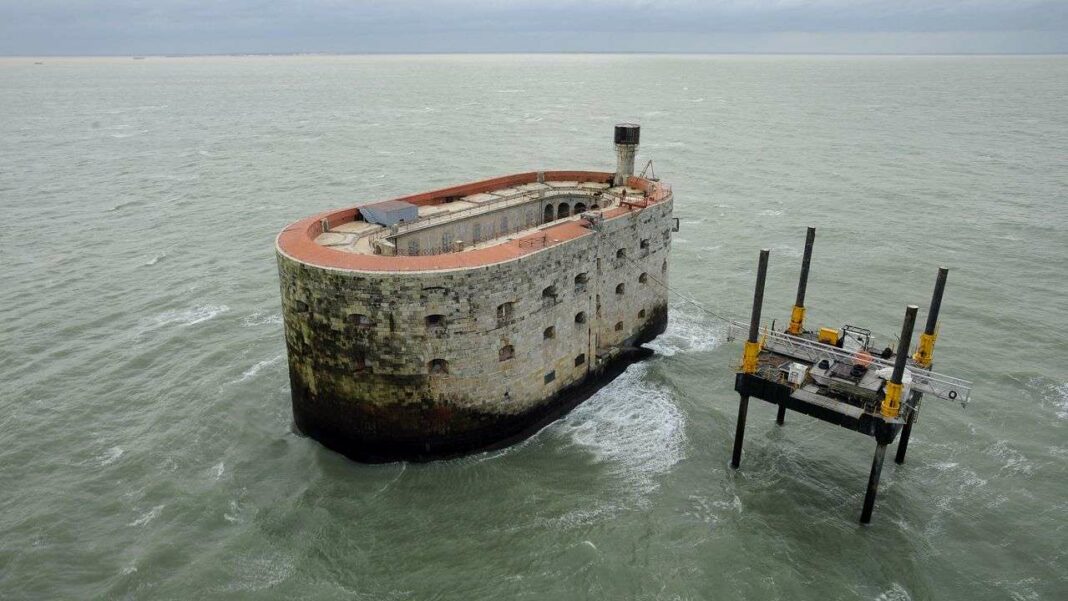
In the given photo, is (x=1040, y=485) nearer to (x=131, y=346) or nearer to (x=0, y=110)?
(x=131, y=346)

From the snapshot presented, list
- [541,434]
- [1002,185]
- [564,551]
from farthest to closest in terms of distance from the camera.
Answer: [1002,185], [541,434], [564,551]

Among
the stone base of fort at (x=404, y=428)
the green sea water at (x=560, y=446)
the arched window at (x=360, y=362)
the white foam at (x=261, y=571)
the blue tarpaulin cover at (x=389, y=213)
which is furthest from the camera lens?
the blue tarpaulin cover at (x=389, y=213)

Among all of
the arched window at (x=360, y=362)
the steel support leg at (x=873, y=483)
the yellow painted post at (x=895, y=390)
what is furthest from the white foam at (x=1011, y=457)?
the arched window at (x=360, y=362)

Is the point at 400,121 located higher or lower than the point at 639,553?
higher

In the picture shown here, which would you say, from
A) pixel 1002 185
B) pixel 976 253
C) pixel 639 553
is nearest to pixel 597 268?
pixel 639 553

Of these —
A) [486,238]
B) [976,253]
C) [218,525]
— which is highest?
[486,238]

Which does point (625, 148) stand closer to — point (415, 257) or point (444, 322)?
point (415, 257)

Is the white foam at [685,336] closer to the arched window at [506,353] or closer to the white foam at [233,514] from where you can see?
the arched window at [506,353]

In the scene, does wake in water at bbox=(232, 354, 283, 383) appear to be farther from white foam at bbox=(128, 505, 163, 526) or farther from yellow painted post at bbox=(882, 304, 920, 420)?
yellow painted post at bbox=(882, 304, 920, 420)
